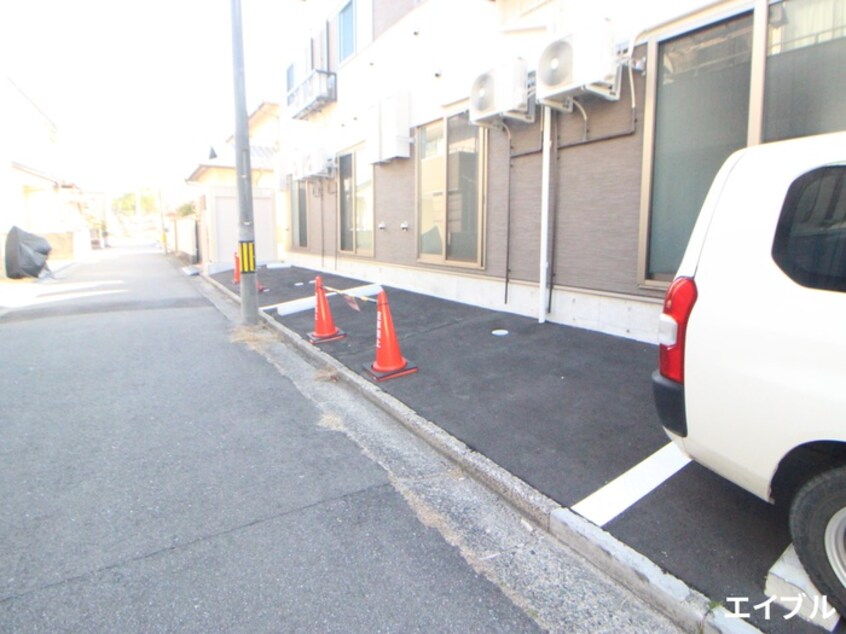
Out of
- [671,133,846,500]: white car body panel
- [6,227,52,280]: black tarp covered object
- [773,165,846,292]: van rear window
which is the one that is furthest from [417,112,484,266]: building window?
[6,227,52,280]: black tarp covered object

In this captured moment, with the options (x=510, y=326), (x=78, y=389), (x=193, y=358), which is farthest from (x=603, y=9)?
→ (x=78, y=389)

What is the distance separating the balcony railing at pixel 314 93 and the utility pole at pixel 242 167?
5.01 meters

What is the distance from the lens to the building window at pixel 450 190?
796cm

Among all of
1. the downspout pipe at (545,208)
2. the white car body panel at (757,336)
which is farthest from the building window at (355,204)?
the white car body panel at (757,336)

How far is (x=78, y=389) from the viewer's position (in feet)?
17.2

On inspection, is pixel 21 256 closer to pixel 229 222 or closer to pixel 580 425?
pixel 229 222

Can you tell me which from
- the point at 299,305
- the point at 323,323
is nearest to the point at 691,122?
the point at 323,323

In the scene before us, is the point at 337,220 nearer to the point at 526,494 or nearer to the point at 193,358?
the point at 193,358

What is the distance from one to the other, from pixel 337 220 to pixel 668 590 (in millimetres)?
12280

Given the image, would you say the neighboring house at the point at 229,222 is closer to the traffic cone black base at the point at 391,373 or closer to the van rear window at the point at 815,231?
the traffic cone black base at the point at 391,373

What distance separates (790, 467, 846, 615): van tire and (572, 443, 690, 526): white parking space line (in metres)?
0.88

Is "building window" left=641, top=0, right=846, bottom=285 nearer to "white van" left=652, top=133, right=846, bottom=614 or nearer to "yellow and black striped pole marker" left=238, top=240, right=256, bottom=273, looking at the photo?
"white van" left=652, top=133, right=846, bottom=614

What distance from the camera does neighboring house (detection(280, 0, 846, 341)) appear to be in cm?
458

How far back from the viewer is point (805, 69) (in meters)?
4.37
